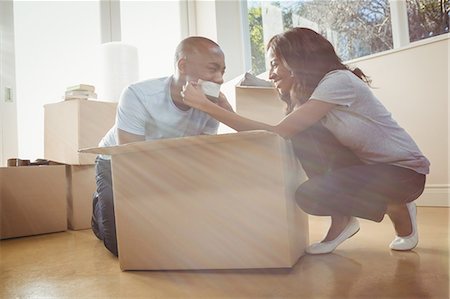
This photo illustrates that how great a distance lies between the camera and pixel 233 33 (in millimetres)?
3180

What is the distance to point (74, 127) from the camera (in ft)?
6.96

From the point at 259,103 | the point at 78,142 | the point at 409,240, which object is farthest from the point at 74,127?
the point at 409,240

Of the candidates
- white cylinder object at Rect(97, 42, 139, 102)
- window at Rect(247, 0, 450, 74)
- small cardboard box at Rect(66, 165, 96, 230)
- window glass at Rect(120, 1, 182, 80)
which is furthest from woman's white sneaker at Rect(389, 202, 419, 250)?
window glass at Rect(120, 1, 182, 80)

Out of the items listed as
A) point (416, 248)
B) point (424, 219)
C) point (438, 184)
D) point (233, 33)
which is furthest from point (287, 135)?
point (233, 33)

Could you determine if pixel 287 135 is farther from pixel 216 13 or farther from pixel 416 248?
pixel 216 13

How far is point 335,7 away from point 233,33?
35.6 inches

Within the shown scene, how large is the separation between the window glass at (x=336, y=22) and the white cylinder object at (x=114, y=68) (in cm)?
110

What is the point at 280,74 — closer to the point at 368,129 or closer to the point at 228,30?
the point at 368,129

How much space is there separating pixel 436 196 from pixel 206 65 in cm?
159

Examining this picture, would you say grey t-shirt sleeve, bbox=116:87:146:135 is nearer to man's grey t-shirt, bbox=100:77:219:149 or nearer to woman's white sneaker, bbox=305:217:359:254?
man's grey t-shirt, bbox=100:77:219:149

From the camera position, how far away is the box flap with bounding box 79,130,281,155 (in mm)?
915

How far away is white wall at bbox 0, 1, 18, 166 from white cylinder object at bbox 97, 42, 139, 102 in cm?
58

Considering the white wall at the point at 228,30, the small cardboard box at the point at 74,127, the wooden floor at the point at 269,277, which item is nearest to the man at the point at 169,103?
the wooden floor at the point at 269,277

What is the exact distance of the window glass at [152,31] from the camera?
3145mm
